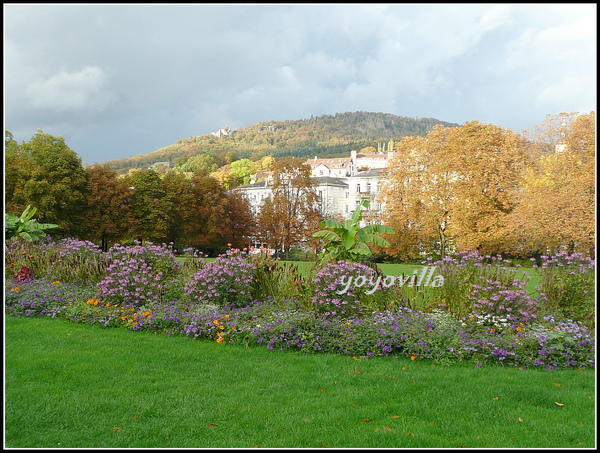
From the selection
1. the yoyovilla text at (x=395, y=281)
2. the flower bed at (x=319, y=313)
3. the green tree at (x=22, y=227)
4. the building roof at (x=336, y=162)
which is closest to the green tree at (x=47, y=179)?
the green tree at (x=22, y=227)

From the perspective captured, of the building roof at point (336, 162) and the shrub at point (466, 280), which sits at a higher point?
the building roof at point (336, 162)

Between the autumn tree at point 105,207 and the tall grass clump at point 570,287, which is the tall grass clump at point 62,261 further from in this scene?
the autumn tree at point 105,207

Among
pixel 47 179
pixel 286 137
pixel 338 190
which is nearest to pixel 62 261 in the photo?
pixel 47 179

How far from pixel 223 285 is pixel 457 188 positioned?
20.0 m

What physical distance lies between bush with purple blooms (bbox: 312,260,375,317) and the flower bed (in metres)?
0.02

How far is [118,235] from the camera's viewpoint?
2603cm

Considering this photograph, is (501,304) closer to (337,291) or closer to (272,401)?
(337,291)

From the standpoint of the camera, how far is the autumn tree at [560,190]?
19.1 metres

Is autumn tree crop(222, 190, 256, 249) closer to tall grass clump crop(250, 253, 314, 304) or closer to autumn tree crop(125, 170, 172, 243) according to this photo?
autumn tree crop(125, 170, 172, 243)

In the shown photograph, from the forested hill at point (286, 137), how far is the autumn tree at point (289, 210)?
30.6ft

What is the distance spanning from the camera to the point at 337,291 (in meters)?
6.80

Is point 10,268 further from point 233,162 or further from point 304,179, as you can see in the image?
point 233,162

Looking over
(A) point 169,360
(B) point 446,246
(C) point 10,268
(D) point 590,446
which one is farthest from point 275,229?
(D) point 590,446

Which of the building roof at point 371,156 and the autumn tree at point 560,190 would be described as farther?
the building roof at point 371,156
